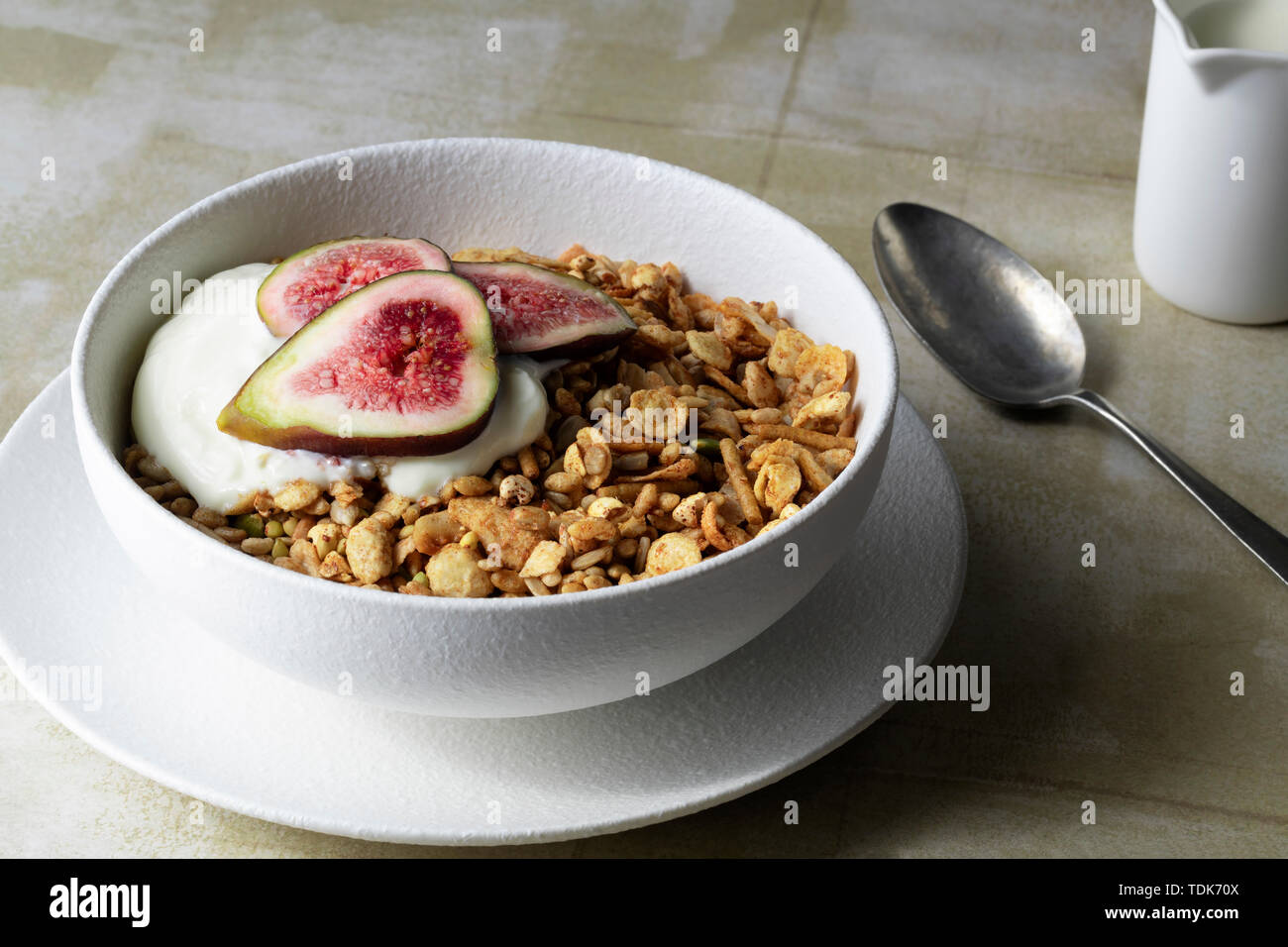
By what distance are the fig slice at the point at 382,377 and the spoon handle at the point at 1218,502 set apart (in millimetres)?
782

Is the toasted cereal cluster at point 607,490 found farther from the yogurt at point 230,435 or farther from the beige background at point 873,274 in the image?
the beige background at point 873,274

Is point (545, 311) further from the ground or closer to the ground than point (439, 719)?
further from the ground

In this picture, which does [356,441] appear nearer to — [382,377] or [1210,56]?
[382,377]

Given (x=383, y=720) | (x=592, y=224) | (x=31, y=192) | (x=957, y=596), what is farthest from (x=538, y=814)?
(x=31, y=192)

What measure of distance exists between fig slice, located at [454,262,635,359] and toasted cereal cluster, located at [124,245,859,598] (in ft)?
0.10

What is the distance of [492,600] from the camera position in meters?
1.05

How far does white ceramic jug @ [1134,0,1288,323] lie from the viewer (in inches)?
66.3

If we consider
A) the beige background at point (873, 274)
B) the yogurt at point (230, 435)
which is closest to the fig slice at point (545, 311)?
the yogurt at point (230, 435)

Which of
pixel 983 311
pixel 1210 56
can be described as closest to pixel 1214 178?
pixel 1210 56

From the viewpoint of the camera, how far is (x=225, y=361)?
126 centimetres

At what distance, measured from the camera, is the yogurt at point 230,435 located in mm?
1199

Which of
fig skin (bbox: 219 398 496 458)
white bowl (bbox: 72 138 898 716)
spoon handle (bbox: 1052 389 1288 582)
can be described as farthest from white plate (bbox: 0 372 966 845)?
spoon handle (bbox: 1052 389 1288 582)

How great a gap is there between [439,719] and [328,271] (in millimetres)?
419

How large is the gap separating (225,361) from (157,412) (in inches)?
2.8
